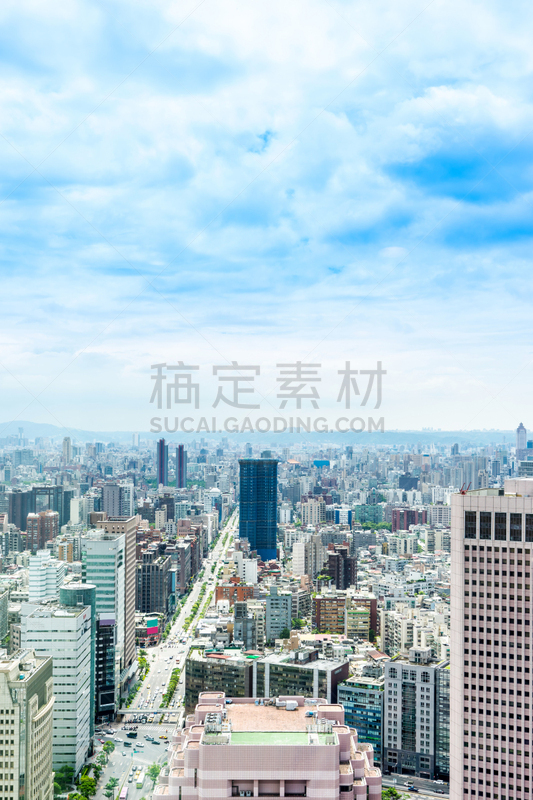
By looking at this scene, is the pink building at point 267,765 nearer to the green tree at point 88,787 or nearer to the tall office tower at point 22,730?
the tall office tower at point 22,730

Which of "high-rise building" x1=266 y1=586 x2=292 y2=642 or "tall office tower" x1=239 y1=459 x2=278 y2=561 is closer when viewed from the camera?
"high-rise building" x1=266 y1=586 x2=292 y2=642

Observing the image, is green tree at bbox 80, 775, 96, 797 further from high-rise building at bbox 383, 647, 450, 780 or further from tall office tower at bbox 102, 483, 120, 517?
tall office tower at bbox 102, 483, 120, 517

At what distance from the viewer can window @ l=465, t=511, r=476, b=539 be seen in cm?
468

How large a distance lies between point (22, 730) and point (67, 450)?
1173cm

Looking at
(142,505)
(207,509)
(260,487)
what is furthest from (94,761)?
(207,509)

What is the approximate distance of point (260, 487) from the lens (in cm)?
1903

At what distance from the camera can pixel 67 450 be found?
16.9 m

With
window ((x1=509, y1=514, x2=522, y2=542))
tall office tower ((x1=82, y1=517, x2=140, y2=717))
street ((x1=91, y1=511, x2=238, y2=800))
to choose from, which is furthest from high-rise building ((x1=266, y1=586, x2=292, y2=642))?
window ((x1=509, y1=514, x2=522, y2=542))

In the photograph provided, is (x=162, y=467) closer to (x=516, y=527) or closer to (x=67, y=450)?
(x=67, y=450)

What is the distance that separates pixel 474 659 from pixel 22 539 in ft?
44.9

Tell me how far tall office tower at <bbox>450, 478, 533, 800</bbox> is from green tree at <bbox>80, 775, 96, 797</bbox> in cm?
354

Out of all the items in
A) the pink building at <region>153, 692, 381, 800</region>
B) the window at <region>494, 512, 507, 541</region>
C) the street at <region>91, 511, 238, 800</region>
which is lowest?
the street at <region>91, 511, 238, 800</region>

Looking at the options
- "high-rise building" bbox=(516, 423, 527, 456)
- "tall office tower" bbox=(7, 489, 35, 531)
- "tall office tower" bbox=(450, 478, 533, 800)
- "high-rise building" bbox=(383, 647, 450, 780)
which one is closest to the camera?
"tall office tower" bbox=(450, 478, 533, 800)

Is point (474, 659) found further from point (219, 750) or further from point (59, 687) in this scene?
point (59, 687)
